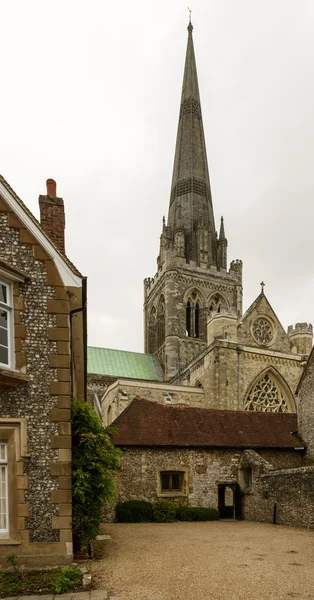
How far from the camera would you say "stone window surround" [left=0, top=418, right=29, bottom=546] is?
29.6 feet

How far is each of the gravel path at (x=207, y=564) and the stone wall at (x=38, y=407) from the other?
4.13ft

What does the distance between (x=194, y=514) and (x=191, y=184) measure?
4455 cm

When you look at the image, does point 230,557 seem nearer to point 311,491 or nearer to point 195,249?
point 311,491

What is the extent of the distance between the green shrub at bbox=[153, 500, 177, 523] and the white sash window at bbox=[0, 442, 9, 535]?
31.4 ft

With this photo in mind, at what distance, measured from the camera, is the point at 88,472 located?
32.6 feet

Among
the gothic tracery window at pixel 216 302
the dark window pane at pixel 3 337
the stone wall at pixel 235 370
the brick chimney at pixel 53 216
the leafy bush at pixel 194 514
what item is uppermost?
the gothic tracery window at pixel 216 302

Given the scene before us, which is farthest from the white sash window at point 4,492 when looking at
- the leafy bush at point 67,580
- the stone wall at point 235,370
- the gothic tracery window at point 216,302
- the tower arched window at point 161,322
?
the gothic tracery window at point 216,302

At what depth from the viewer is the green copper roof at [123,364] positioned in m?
48.8

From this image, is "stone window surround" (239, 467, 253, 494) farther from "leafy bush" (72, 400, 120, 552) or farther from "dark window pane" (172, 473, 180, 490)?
"leafy bush" (72, 400, 120, 552)

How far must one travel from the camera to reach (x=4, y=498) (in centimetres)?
908

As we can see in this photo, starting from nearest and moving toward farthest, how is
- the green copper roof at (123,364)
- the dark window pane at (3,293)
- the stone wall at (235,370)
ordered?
the dark window pane at (3,293)
the stone wall at (235,370)
the green copper roof at (123,364)

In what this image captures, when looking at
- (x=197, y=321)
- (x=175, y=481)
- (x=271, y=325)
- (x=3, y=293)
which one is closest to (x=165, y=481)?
(x=175, y=481)

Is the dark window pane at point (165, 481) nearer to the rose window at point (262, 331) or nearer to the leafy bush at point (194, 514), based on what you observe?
the leafy bush at point (194, 514)

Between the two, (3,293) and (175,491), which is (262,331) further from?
(3,293)
